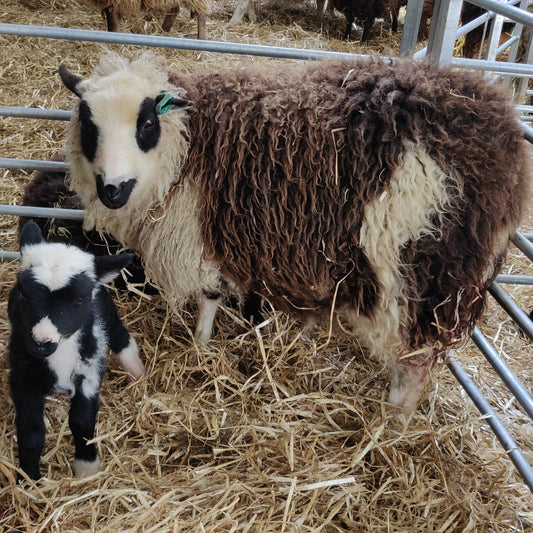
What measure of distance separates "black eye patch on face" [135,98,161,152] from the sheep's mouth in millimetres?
159

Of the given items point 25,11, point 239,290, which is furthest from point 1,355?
point 25,11

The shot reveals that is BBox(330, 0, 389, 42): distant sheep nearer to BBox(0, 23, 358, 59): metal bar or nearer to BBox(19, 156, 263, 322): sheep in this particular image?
BBox(0, 23, 358, 59): metal bar

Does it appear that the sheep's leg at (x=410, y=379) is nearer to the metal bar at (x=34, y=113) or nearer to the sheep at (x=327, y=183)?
the sheep at (x=327, y=183)

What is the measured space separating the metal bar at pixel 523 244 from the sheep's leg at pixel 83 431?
1.68m

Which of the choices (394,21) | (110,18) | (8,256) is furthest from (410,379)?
(394,21)

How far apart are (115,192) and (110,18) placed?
15.7ft

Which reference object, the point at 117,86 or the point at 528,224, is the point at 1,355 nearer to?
the point at 117,86

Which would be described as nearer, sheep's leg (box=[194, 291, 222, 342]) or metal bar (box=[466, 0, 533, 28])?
metal bar (box=[466, 0, 533, 28])

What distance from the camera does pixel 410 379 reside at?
2.39 metres

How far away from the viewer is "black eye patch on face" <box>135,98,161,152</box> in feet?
7.20

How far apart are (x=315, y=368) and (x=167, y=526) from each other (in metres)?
1.12

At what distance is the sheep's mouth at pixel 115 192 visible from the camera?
7.04ft

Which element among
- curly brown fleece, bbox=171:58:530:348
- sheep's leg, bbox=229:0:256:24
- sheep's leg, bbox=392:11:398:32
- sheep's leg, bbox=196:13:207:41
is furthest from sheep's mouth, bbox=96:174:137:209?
sheep's leg, bbox=392:11:398:32

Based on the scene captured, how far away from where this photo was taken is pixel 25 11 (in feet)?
22.0
